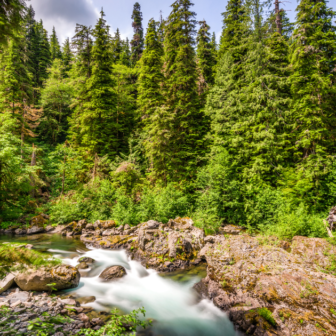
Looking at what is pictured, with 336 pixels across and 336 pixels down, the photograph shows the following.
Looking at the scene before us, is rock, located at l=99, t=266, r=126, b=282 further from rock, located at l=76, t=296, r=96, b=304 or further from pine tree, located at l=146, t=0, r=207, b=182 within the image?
pine tree, located at l=146, t=0, r=207, b=182

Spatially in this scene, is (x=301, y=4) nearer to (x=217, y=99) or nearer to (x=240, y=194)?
(x=217, y=99)

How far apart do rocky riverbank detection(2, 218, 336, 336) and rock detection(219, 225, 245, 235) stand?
9.44 feet

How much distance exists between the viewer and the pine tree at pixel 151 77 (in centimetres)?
1959

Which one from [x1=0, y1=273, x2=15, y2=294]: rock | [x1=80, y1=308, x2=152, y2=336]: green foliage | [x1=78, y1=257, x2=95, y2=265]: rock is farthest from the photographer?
[x1=78, y1=257, x2=95, y2=265]: rock

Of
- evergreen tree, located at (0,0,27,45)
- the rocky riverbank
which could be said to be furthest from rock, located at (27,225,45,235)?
evergreen tree, located at (0,0,27,45)

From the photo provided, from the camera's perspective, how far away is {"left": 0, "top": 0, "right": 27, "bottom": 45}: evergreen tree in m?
3.00

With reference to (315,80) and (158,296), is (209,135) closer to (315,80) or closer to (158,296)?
(315,80)

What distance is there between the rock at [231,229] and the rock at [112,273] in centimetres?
701

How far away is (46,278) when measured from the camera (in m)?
6.73

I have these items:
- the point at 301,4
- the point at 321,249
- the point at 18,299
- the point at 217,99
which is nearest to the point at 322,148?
the point at 321,249

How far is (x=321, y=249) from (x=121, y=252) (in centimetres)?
960

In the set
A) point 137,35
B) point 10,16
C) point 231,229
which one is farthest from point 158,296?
point 137,35

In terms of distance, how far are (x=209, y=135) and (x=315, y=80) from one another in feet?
26.9

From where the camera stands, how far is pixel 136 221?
14242mm
